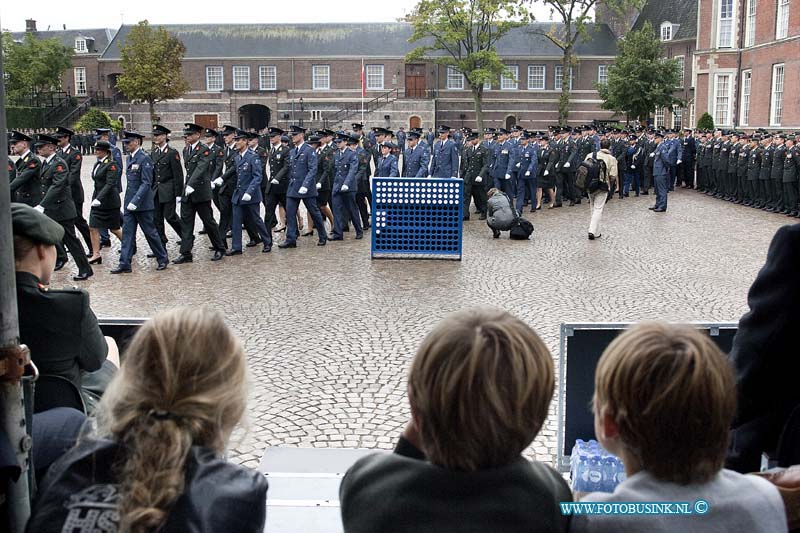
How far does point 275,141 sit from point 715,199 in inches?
579

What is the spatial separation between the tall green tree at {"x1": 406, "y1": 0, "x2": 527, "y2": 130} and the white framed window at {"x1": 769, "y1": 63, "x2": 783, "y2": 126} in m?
22.6

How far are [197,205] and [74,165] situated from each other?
89.3 inches

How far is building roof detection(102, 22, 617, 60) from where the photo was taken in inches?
2606

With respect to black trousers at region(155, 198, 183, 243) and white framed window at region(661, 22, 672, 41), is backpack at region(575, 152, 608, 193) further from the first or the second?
white framed window at region(661, 22, 672, 41)

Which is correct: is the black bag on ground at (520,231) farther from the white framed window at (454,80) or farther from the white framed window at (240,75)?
the white framed window at (240,75)

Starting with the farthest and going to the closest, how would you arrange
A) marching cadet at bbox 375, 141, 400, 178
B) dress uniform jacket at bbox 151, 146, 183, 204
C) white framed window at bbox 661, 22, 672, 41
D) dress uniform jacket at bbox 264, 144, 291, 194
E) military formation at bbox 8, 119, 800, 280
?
white framed window at bbox 661, 22, 672, 41 < marching cadet at bbox 375, 141, 400, 178 < dress uniform jacket at bbox 264, 144, 291, 194 < dress uniform jacket at bbox 151, 146, 183, 204 < military formation at bbox 8, 119, 800, 280

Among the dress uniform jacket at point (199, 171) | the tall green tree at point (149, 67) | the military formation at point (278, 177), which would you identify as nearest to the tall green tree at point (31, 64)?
the tall green tree at point (149, 67)

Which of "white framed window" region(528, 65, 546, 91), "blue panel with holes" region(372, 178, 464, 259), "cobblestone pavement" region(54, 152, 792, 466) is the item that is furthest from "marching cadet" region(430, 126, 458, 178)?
"white framed window" region(528, 65, 546, 91)

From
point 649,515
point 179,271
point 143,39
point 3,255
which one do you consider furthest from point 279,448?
point 143,39

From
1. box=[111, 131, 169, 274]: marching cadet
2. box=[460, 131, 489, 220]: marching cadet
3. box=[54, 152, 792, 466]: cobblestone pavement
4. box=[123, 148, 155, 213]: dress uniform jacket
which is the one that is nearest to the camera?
box=[54, 152, 792, 466]: cobblestone pavement

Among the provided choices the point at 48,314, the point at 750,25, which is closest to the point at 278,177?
the point at 48,314

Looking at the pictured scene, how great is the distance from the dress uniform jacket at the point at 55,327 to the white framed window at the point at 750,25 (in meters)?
41.4

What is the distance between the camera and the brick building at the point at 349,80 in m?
64.9

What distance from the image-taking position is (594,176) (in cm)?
1552
